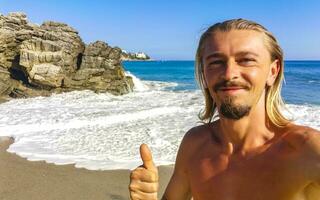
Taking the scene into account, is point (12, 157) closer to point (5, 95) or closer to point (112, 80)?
point (5, 95)

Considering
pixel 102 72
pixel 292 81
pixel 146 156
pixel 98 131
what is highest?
pixel 146 156

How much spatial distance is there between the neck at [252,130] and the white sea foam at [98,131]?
5.64 metres

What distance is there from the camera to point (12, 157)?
8.16 meters

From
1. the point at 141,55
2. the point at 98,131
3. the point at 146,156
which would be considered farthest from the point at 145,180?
the point at 141,55

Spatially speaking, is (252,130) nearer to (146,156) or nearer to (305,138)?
(305,138)

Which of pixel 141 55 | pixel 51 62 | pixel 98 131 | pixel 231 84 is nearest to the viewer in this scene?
pixel 231 84

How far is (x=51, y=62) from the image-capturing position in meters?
22.7

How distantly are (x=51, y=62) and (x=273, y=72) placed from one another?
71.8ft

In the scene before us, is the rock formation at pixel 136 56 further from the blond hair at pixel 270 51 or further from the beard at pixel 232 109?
the beard at pixel 232 109

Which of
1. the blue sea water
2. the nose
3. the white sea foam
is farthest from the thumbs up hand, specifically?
the white sea foam

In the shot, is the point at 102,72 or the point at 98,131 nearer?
the point at 98,131

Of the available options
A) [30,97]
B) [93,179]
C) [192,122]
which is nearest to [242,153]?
[93,179]

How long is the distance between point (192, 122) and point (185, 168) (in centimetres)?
994

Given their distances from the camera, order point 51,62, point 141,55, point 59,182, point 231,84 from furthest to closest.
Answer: point 141,55 → point 51,62 → point 59,182 → point 231,84
